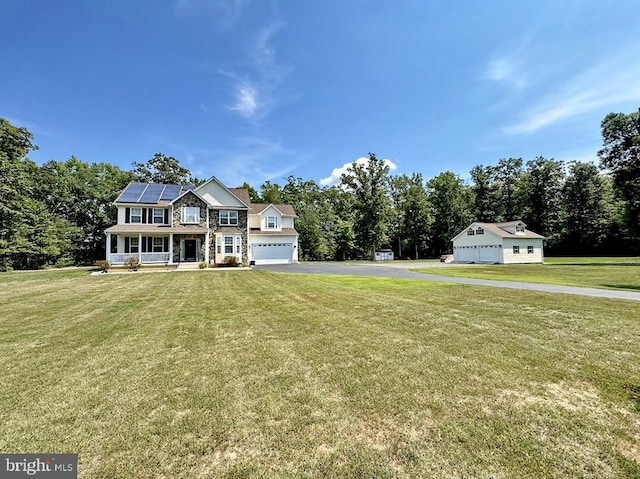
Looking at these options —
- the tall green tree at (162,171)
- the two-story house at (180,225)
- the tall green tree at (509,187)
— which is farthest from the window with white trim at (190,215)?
the tall green tree at (509,187)

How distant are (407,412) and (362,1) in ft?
45.1

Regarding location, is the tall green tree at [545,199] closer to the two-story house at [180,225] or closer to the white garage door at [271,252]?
the white garage door at [271,252]

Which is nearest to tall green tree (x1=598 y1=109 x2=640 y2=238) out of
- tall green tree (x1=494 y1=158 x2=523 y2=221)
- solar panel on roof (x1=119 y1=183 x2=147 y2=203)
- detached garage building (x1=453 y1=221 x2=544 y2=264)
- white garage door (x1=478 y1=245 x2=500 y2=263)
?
detached garage building (x1=453 y1=221 x2=544 y2=264)

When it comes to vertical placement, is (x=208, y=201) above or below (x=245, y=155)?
below

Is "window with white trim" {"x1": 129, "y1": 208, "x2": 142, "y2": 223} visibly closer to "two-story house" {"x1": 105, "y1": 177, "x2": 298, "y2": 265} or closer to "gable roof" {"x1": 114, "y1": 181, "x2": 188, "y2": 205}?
"two-story house" {"x1": 105, "y1": 177, "x2": 298, "y2": 265}

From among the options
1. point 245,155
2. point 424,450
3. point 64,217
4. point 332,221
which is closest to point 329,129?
point 245,155

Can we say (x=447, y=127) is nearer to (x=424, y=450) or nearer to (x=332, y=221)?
(x=424, y=450)

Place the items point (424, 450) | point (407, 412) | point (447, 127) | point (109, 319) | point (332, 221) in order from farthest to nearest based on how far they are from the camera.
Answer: point (332, 221), point (447, 127), point (109, 319), point (407, 412), point (424, 450)

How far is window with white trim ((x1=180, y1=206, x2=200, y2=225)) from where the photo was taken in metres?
24.5

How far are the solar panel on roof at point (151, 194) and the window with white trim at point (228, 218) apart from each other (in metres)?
5.44

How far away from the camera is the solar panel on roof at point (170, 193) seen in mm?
25266

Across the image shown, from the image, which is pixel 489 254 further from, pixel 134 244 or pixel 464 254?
pixel 134 244

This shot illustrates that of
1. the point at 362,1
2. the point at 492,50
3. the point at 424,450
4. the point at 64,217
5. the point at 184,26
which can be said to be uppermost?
the point at 184,26

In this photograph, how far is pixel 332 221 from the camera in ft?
156
